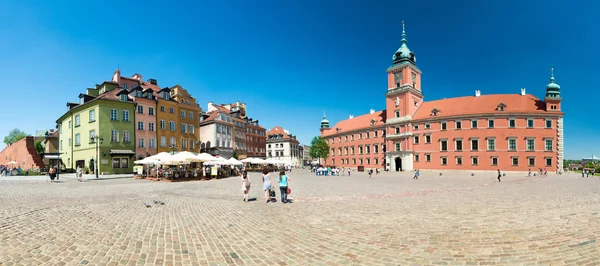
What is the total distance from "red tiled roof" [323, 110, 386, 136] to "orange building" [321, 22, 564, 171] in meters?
0.54

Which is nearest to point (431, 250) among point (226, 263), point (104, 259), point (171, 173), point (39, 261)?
point (226, 263)

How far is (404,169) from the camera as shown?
6056 centimetres

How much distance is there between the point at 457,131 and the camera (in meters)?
54.6

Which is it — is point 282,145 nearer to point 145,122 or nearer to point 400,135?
point 400,135

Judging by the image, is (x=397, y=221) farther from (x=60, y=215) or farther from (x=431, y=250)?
(x=60, y=215)

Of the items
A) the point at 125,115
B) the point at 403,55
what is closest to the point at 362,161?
the point at 403,55

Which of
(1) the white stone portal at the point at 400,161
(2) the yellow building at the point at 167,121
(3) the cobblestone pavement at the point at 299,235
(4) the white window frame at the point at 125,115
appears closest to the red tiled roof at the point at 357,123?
(1) the white stone portal at the point at 400,161

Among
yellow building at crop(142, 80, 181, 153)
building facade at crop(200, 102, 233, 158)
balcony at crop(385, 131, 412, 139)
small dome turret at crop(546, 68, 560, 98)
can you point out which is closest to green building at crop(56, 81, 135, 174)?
yellow building at crop(142, 80, 181, 153)

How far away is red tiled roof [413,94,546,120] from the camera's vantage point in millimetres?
50156

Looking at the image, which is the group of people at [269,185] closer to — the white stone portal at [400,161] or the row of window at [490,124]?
the row of window at [490,124]

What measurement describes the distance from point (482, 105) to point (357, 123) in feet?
105

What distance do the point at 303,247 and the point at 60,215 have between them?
8.91 m

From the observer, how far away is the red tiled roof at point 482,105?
165 ft

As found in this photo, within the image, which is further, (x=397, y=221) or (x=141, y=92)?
(x=141, y=92)
